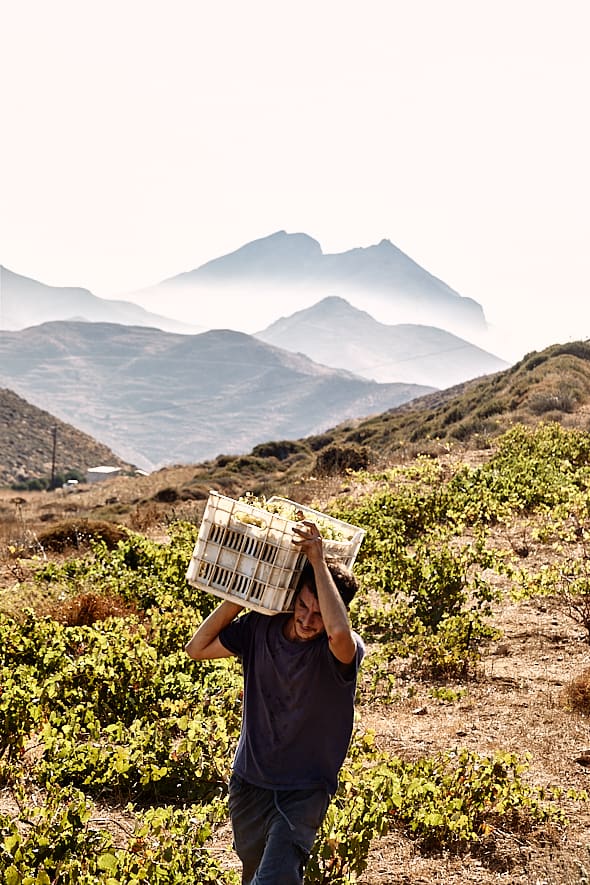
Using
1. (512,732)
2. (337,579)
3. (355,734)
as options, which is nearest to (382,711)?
(512,732)

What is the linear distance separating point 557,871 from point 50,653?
3238 millimetres

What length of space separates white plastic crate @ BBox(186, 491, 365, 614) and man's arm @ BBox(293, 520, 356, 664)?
51 millimetres

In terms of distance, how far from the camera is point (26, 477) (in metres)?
66.1

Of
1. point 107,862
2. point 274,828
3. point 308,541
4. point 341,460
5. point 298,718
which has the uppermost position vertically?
point 341,460

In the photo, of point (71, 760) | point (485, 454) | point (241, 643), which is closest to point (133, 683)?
point (71, 760)

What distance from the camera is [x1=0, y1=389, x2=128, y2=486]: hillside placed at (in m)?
68.1

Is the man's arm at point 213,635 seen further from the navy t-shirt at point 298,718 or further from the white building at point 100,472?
the white building at point 100,472

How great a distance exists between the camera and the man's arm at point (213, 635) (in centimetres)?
310

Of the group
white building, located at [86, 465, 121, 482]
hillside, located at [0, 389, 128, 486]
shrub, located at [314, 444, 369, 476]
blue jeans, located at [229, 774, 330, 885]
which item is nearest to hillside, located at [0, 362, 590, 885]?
blue jeans, located at [229, 774, 330, 885]

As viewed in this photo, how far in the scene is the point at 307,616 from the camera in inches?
113

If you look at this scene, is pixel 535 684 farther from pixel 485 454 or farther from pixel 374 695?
pixel 485 454

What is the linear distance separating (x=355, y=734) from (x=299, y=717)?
1943 millimetres

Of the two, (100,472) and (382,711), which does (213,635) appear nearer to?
(382,711)

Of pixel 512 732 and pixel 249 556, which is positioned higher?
pixel 249 556
